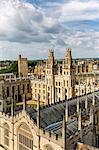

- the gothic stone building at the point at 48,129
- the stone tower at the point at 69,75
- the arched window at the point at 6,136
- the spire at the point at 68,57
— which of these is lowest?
the arched window at the point at 6,136

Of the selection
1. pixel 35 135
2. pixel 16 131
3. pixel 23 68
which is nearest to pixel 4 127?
pixel 16 131

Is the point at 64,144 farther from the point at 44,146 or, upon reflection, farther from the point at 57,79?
the point at 57,79

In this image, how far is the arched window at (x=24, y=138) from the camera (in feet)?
73.7

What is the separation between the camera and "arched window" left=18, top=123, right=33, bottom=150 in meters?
22.5

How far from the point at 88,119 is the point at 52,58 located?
33.2m

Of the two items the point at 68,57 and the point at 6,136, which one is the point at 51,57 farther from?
the point at 6,136

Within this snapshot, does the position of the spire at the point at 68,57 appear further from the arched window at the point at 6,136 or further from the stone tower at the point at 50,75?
the arched window at the point at 6,136

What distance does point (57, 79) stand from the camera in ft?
188

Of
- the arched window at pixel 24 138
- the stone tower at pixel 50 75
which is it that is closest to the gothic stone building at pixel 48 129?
the arched window at pixel 24 138

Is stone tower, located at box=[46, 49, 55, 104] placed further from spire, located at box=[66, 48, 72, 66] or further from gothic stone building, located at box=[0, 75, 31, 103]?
A: gothic stone building, located at box=[0, 75, 31, 103]

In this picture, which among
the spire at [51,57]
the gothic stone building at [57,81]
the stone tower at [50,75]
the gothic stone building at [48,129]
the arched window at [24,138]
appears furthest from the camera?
the stone tower at [50,75]

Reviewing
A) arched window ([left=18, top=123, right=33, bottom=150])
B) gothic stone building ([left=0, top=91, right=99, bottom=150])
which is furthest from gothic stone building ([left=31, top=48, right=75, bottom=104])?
arched window ([left=18, top=123, right=33, bottom=150])

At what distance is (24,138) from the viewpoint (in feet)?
76.8

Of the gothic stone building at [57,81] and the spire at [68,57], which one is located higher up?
the spire at [68,57]
